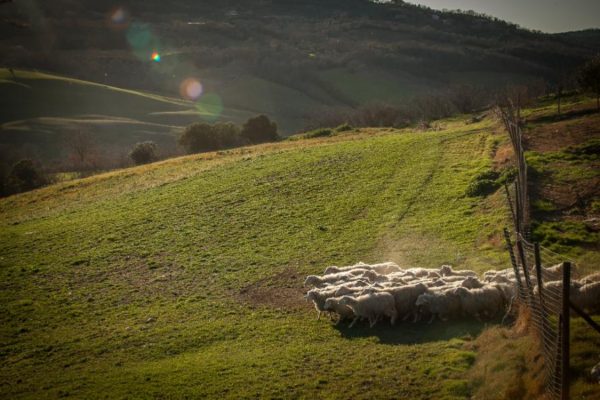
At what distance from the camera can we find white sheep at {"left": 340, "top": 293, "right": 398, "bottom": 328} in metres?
18.1

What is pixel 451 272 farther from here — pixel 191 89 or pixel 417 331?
pixel 191 89

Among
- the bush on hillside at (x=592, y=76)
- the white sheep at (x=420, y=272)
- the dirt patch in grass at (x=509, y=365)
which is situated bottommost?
the white sheep at (x=420, y=272)

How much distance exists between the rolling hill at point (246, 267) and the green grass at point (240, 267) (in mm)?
95

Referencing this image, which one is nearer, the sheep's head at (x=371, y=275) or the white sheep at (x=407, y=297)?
the white sheep at (x=407, y=297)

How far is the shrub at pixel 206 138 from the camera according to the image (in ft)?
280

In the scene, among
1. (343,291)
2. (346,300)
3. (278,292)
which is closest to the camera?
(346,300)

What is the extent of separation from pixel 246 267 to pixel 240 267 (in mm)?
330

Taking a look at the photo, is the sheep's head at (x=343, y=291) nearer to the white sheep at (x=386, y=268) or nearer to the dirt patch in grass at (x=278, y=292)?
the dirt patch in grass at (x=278, y=292)

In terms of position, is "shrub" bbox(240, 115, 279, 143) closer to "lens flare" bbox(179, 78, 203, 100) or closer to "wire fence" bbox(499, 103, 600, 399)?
"wire fence" bbox(499, 103, 600, 399)

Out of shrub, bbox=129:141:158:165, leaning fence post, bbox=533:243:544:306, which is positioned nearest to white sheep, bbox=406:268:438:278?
leaning fence post, bbox=533:243:544:306

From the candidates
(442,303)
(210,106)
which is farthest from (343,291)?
(210,106)

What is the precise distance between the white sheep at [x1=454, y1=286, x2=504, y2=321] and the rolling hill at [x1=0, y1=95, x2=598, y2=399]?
23.1 inches

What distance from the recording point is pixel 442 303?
56.9 ft

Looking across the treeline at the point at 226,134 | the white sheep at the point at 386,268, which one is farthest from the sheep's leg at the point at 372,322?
the treeline at the point at 226,134
